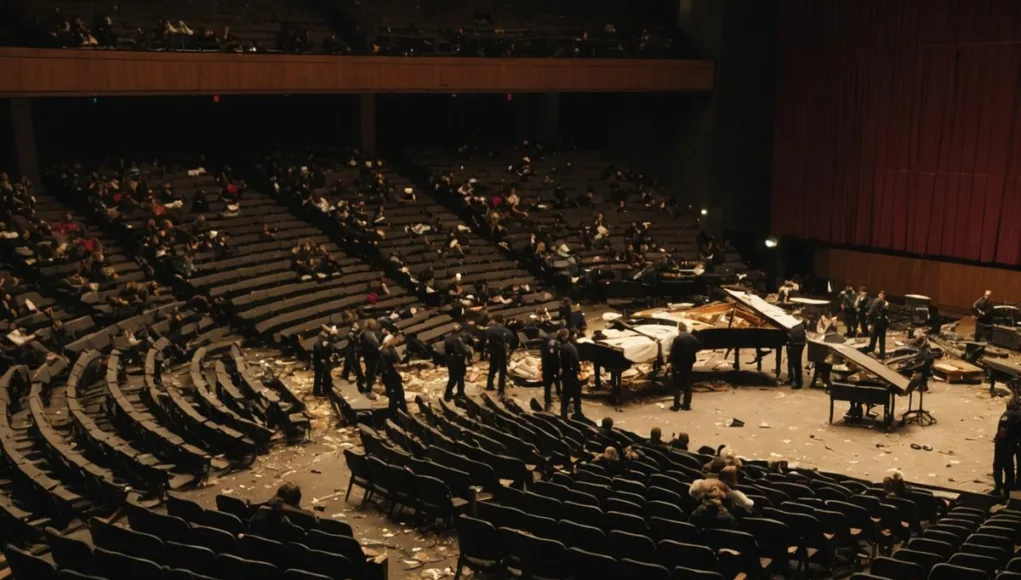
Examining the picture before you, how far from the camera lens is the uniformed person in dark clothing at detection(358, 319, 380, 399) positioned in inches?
691

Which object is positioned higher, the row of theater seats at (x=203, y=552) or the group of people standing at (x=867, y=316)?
the row of theater seats at (x=203, y=552)

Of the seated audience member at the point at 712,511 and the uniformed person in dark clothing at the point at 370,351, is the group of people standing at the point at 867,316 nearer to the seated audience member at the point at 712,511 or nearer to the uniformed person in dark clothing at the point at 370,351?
the uniformed person in dark clothing at the point at 370,351

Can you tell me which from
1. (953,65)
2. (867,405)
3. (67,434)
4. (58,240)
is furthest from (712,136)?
(67,434)

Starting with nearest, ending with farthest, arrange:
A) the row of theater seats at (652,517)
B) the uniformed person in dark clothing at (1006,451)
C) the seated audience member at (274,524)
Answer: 1. the row of theater seats at (652,517)
2. the seated audience member at (274,524)
3. the uniformed person in dark clothing at (1006,451)

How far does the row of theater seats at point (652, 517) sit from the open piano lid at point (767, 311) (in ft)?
17.3

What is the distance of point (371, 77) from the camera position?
27.5 metres

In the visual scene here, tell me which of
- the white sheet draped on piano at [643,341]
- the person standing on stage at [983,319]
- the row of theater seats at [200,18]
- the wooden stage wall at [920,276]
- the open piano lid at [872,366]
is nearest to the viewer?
the open piano lid at [872,366]

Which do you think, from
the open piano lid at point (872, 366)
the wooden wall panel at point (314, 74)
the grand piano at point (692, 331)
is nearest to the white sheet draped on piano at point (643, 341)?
the grand piano at point (692, 331)

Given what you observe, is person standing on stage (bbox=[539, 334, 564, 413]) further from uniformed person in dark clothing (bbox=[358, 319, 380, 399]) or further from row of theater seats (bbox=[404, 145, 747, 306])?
row of theater seats (bbox=[404, 145, 747, 306])

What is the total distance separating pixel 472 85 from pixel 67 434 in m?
17.6

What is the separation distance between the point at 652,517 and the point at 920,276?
68.4ft

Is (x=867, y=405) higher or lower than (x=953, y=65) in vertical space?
lower

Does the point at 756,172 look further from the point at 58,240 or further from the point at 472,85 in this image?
the point at 58,240

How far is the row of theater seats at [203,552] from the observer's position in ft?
27.8
